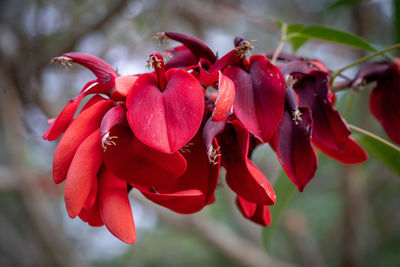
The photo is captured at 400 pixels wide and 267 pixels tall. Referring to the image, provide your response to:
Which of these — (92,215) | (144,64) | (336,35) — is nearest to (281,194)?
(336,35)

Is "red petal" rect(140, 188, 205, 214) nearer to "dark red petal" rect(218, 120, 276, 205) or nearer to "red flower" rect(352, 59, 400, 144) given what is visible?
"dark red petal" rect(218, 120, 276, 205)

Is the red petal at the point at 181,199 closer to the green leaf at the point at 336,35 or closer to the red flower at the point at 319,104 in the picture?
the red flower at the point at 319,104

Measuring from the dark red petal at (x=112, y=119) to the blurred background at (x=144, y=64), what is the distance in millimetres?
582

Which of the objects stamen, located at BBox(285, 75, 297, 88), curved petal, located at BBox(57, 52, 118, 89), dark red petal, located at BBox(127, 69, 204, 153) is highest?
stamen, located at BBox(285, 75, 297, 88)

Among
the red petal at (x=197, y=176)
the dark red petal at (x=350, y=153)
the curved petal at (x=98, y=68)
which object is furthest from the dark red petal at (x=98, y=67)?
the dark red petal at (x=350, y=153)

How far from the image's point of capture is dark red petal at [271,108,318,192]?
0.35 m

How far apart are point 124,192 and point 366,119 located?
1.37 m

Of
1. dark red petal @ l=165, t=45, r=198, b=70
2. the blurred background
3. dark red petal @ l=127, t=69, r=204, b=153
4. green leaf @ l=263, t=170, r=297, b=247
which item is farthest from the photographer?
the blurred background

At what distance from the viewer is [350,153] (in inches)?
17.1

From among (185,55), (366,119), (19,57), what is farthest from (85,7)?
(185,55)

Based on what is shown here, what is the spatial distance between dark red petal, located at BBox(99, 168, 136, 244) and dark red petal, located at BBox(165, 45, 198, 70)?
0.45ft

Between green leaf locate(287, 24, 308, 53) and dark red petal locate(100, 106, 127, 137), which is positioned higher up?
green leaf locate(287, 24, 308, 53)

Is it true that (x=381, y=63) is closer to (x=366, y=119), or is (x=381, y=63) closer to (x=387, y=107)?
(x=387, y=107)

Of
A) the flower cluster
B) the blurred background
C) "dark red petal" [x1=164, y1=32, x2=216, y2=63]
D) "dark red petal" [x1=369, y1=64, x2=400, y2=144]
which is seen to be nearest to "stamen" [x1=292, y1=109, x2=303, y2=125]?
the flower cluster
